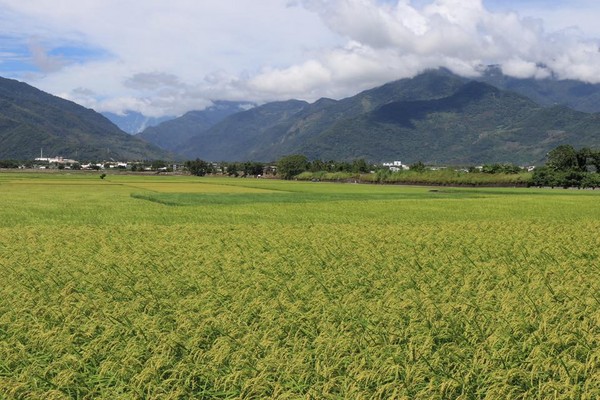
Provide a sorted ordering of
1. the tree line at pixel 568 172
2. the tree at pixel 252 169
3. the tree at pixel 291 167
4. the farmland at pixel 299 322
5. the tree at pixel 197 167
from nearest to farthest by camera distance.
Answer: the farmland at pixel 299 322 → the tree line at pixel 568 172 → the tree at pixel 291 167 → the tree at pixel 197 167 → the tree at pixel 252 169

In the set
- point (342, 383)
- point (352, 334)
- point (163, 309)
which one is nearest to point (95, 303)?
point (163, 309)

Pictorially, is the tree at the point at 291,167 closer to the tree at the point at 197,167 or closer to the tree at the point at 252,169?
the tree at the point at 252,169

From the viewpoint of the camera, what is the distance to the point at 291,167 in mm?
177500

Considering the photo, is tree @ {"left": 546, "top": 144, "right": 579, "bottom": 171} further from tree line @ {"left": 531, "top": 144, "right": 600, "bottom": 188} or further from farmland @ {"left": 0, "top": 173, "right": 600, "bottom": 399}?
farmland @ {"left": 0, "top": 173, "right": 600, "bottom": 399}

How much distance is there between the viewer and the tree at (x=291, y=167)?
175125 mm

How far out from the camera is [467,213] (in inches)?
1447

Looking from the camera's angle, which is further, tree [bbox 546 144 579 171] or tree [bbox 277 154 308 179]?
tree [bbox 277 154 308 179]

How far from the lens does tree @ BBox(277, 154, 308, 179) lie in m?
175

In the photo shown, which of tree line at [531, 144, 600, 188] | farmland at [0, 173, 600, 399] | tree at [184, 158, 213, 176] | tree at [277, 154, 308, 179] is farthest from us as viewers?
tree at [184, 158, 213, 176]

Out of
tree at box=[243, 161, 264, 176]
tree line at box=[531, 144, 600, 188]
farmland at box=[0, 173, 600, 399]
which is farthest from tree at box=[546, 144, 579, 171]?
farmland at box=[0, 173, 600, 399]

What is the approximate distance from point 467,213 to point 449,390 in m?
32.8

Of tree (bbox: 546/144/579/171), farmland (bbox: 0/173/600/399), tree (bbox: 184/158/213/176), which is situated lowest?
farmland (bbox: 0/173/600/399)

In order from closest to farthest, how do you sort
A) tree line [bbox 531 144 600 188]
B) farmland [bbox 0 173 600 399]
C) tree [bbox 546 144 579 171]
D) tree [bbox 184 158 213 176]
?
farmland [bbox 0 173 600 399] → tree line [bbox 531 144 600 188] → tree [bbox 546 144 579 171] → tree [bbox 184 158 213 176]

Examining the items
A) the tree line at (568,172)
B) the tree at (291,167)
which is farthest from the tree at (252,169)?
the tree line at (568,172)
